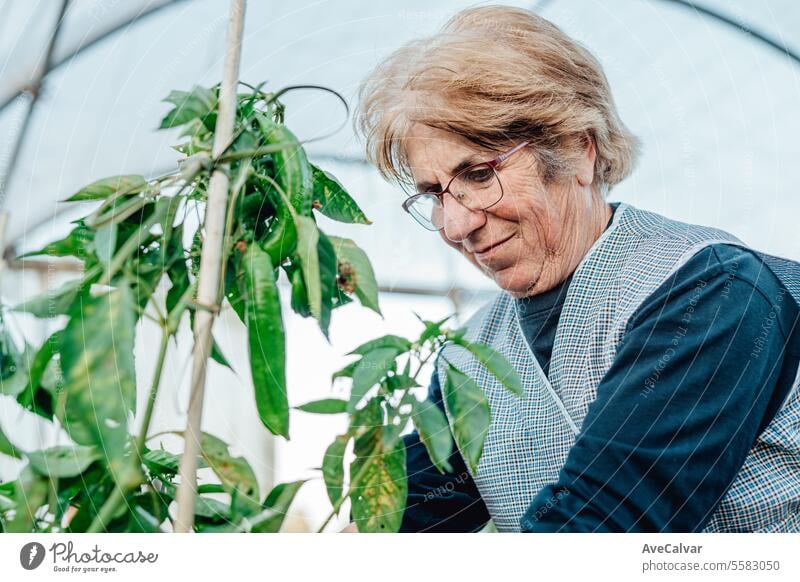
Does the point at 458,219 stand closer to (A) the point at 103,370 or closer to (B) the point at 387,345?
(B) the point at 387,345

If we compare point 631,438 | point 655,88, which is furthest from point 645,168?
point 631,438

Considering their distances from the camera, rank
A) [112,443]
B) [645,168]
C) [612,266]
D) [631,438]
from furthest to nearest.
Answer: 1. [645,168]
2. [612,266]
3. [631,438]
4. [112,443]

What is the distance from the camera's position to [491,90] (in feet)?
1.97

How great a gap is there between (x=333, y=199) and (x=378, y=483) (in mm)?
162

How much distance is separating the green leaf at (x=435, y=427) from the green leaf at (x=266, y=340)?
70 millimetres

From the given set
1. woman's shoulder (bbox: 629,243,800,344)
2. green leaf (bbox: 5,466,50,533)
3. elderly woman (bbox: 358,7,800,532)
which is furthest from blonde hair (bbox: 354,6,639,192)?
green leaf (bbox: 5,466,50,533)

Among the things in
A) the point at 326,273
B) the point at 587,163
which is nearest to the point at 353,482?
the point at 326,273

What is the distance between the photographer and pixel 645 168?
2.37 ft

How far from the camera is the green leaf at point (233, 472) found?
433mm

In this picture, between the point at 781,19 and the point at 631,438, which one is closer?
the point at 631,438

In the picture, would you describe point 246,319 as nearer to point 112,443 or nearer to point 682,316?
point 112,443

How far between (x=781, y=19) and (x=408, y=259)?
1.38 ft

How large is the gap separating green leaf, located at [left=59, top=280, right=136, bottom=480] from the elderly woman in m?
0.23
